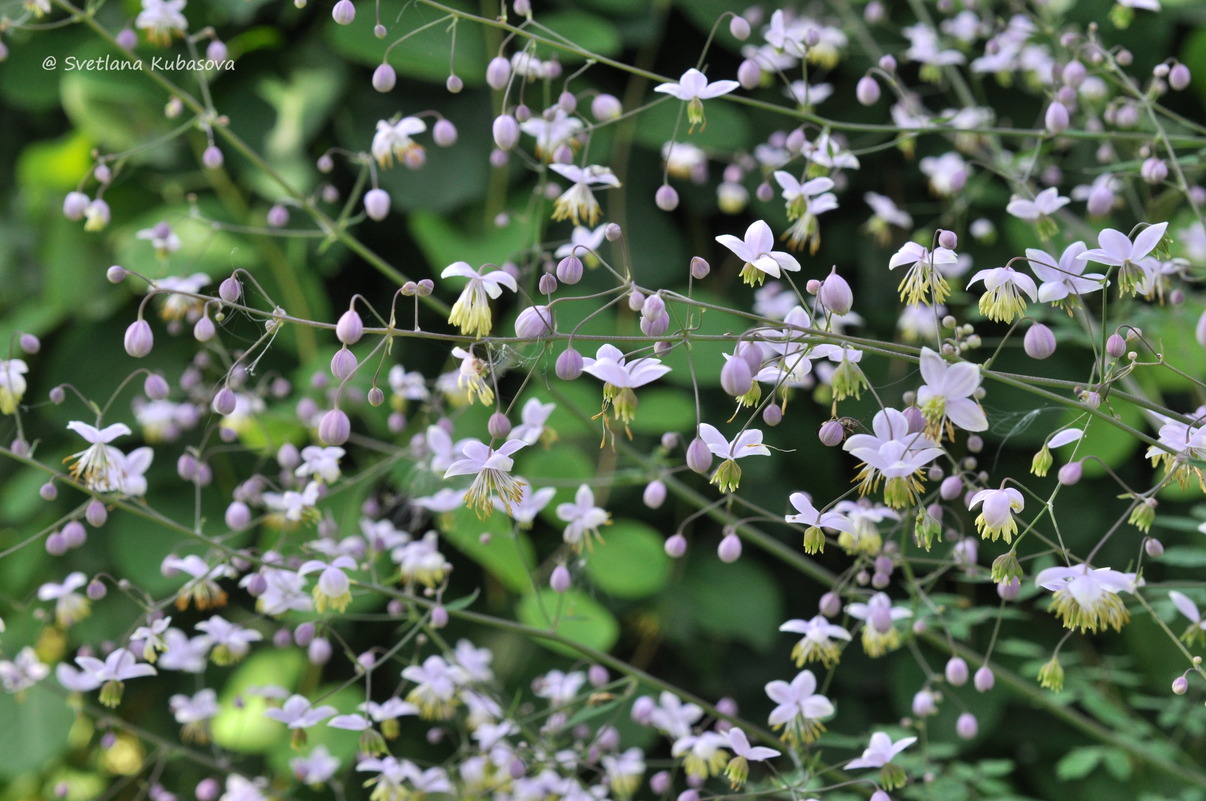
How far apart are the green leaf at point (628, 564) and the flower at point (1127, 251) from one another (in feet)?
3.26

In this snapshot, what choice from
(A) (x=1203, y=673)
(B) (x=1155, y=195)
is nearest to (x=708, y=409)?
(B) (x=1155, y=195)

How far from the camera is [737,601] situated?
170cm

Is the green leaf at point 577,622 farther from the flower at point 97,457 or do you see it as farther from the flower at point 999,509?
the flower at point 999,509

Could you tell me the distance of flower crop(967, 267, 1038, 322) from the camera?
0.64m

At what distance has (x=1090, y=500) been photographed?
1.67 metres

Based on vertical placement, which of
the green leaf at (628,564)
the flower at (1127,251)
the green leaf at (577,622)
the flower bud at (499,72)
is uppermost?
the flower at (1127,251)

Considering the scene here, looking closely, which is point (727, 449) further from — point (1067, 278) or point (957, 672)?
point (957, 672)

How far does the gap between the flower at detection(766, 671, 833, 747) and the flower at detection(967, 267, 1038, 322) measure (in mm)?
368

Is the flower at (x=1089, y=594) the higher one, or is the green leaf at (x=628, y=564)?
the flower at (x=1089, y=594)

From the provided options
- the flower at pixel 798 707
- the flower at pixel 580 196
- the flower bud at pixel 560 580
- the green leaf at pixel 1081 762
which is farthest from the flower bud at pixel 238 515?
the green leaf at pixel 1081 762

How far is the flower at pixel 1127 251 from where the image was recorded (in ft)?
2.04

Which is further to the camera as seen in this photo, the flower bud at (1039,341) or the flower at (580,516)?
the flower at (580,516)

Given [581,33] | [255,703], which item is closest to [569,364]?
[581,33]

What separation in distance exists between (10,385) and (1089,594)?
868 mm
